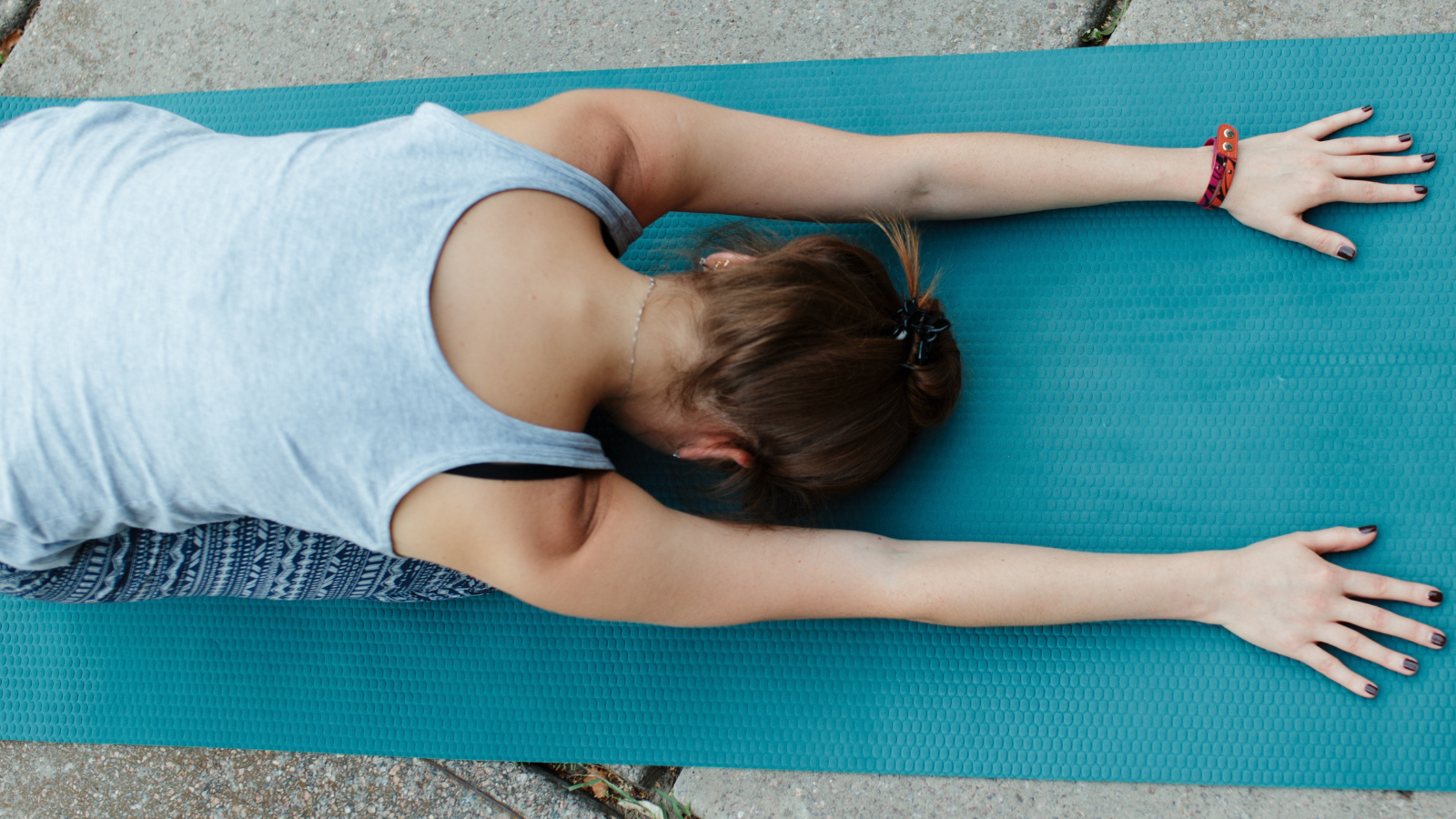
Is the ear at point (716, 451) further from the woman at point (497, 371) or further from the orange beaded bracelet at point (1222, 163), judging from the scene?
the orange beaded bracelet at point (1222, 163)

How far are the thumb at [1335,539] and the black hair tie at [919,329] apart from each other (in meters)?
0.65

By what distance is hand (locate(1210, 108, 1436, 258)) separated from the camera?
1248mm

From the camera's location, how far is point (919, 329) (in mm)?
1005

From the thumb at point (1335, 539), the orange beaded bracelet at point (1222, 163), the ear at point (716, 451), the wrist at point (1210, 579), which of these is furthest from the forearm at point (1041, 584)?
the orange beaded bracelet at point (1222, 163)

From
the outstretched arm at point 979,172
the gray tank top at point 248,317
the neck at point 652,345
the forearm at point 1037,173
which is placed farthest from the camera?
the forearm at point 1037,173

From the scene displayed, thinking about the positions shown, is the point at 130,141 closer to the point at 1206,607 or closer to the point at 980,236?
the point at 980,236

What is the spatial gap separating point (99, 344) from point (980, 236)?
1195 millimetres

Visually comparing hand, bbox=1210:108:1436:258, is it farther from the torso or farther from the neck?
the torso

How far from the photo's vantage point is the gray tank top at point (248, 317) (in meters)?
0.85

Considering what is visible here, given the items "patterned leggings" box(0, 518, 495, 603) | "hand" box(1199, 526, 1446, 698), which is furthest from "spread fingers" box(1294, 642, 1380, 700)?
"patterned leggings" box(0, 518, 495, 603)

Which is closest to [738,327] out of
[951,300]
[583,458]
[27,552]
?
[583,458]

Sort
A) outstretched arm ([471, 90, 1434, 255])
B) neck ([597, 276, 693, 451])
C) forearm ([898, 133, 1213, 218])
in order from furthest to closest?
forearm ([898, 133, 1213, 218]) < outstretched arm ([471, 90, 1434, 255]) < neck ([597, 276, 693, 451])

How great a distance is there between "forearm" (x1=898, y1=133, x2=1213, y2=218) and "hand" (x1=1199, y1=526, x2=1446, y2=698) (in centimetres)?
55

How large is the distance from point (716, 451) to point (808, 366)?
6.3 inches
